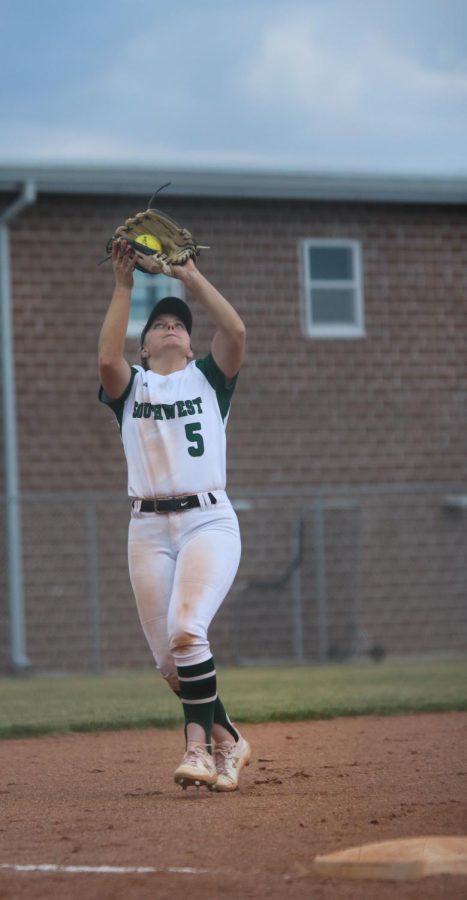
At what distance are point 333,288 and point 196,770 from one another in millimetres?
15437

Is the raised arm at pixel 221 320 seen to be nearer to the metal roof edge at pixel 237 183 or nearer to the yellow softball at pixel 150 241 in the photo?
the yellow softball at pixel 150 241

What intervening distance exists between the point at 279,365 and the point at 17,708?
9.05 meters

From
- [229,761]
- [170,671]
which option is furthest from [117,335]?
[229,761]

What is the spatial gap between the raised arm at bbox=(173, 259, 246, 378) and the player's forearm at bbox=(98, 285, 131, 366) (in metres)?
0.28

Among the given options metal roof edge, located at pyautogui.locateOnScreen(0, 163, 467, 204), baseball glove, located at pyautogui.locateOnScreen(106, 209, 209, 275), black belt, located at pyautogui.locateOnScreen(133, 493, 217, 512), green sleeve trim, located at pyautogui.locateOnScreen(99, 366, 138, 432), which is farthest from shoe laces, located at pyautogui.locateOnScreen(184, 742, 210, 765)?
metal roof edge, located at pyautogui.locateOnScreen(0, 163, 467, 204)

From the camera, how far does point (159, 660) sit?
6.99m

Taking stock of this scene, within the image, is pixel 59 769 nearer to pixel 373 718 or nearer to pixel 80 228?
pixel 373 718

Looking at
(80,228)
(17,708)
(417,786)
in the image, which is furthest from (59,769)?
(80,228)

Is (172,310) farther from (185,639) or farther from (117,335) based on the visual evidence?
(185,639)

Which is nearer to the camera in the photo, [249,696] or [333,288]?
[249,696]

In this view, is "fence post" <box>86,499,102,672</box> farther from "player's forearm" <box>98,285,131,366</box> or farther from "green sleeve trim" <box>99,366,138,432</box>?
"player's forearm" <box>98,285,131,366</box>

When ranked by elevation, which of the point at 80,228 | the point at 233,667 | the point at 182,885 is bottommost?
the point at 233,667

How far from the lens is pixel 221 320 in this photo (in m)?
6.81

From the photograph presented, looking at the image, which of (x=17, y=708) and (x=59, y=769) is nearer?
(x=59, y=769)
